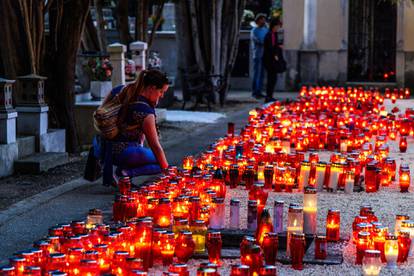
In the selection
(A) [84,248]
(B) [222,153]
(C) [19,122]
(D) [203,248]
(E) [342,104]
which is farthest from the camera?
(E) [342,104]

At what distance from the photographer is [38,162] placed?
12.2 metres

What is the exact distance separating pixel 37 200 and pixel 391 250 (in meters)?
4.16

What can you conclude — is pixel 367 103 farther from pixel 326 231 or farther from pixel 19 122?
pixel 326 231

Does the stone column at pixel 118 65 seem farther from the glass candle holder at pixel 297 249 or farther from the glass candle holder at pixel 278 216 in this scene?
the glass candle holder at pixel 297 249

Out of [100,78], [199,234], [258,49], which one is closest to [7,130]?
[100,78]

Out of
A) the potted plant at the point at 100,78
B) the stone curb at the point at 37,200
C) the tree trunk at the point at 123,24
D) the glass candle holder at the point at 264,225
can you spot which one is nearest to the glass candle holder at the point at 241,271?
the glass candle holder at the point at 264,225

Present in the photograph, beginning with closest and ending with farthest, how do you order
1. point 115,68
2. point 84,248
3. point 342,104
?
point 84,248 → point 115,68 → point 342,104

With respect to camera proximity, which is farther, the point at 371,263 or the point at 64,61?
the point at 64,61

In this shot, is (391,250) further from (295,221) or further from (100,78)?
(100,78)

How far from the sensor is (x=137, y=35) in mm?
20250

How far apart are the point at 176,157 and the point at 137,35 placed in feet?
22.7

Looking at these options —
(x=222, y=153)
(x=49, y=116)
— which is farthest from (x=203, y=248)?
(x=49, y=116)

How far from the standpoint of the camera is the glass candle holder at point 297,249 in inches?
293

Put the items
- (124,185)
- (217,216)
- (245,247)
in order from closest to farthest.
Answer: (245,247)
(217,216)
(124,185)
